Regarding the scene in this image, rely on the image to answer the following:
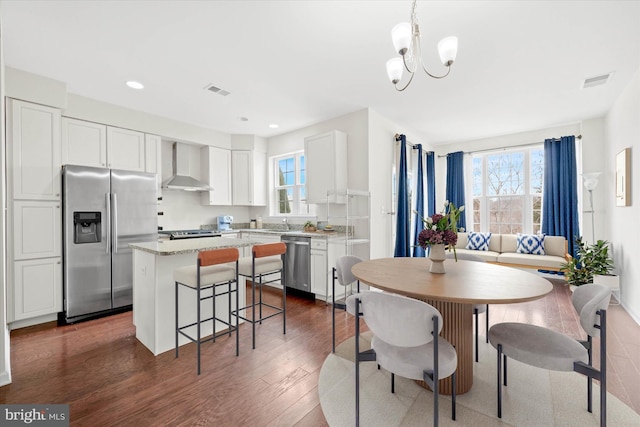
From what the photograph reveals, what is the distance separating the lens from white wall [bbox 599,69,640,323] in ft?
10.2

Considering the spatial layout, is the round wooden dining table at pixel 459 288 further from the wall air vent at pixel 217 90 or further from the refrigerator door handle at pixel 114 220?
the refrigerator door handle at pixel 114 220

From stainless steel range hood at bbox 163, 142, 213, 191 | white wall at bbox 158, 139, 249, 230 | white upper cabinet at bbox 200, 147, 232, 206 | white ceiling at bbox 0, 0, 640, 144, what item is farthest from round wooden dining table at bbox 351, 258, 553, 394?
white wall at bbox 158, 139, 249, 230

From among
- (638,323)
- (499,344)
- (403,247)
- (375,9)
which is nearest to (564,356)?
(499,344)

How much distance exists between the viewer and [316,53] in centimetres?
268

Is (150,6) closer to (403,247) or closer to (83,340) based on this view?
(83,340)

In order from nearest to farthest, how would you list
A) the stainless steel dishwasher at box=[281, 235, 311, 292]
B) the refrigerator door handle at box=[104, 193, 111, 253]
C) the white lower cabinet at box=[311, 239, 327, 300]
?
the refrigerator door handle at box=[104, 193, 111, 253] < the white lower cabinet at box=[311, 239, 327, 300] < the stainless steel dishwasher at box=[281, 235, 311, 292]

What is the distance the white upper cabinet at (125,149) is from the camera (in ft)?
12.5

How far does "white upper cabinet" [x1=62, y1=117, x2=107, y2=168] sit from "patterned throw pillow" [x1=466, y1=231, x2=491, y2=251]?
638 centimetres

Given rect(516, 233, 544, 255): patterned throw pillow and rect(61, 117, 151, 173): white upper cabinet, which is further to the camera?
rect(516, 233, 544, 255): patterned throw pillow

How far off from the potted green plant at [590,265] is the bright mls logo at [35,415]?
5685 mm

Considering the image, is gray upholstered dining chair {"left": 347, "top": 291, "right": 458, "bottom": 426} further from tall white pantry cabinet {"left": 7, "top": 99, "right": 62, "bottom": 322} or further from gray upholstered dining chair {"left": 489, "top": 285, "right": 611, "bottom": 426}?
tall white pantry cabinet {"left": 7, "top": 99, "right": 62, "bottom": 322}

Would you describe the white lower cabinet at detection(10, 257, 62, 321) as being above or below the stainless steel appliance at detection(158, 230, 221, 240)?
below

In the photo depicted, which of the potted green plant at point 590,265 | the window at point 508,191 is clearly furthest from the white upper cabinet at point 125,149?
the potted green plant at point 590,265

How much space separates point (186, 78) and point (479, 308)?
12.3 ft
